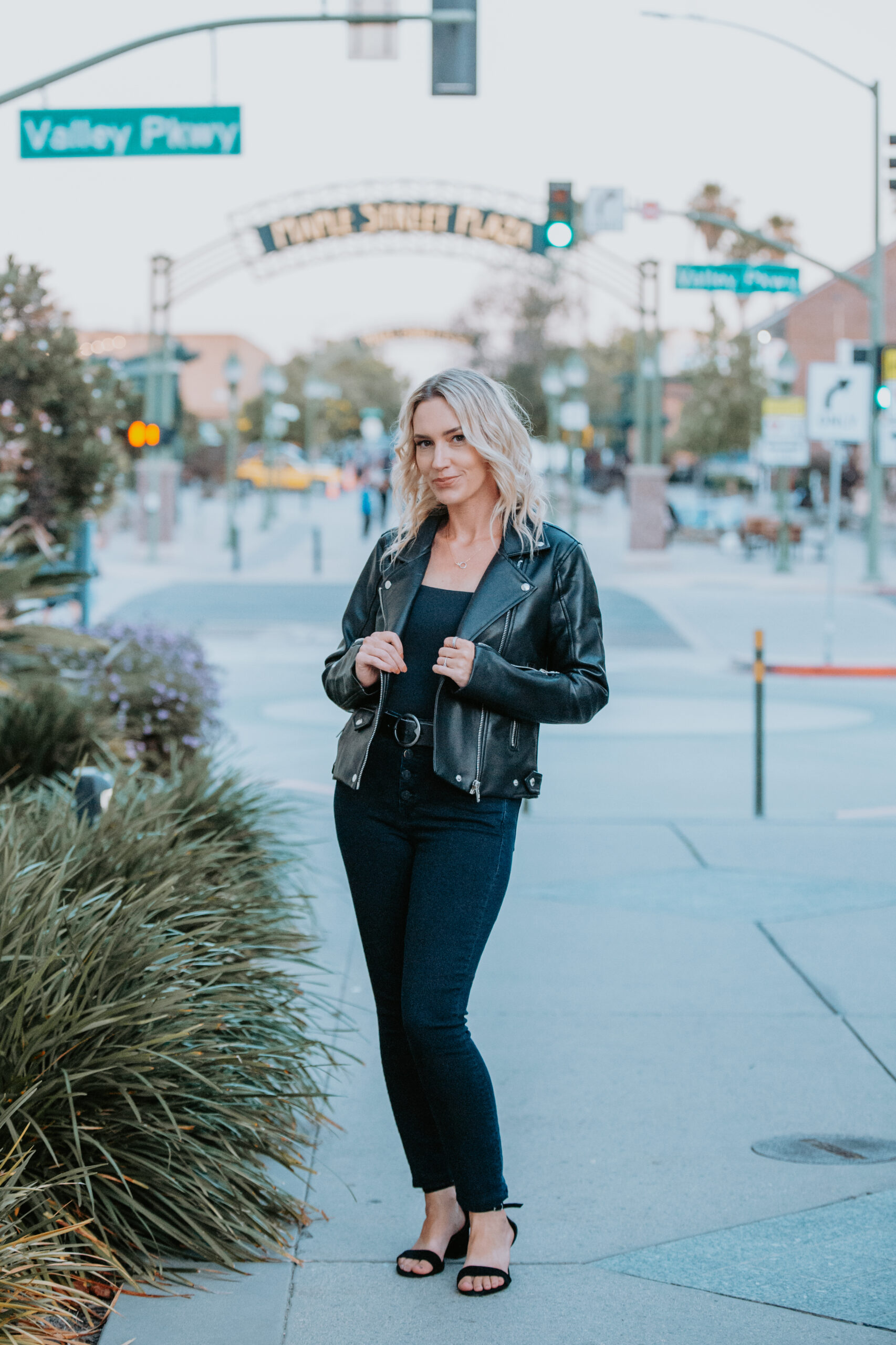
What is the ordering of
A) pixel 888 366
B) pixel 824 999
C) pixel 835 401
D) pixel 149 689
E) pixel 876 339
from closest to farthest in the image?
pixel 824 999, pixel 149 689, pixel 835 401, pixel 888 366, pixel 876 339

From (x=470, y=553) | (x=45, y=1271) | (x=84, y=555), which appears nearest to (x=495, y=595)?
(x=470, y=553)

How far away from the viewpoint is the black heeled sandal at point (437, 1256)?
11.4 feet

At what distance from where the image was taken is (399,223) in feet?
111

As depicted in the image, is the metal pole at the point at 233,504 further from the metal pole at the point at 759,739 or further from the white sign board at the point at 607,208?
the metal pole at the point at 759,739

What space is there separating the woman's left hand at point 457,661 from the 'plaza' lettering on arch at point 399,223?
102 ft

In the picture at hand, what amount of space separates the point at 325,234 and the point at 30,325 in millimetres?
23655

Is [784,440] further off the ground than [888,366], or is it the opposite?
[888,366]

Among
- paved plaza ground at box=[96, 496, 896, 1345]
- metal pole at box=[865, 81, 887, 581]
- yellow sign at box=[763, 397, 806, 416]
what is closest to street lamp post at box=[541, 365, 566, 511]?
metal pole at box=[865, 81, 887, 581]

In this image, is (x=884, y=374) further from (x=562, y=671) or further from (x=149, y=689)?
(x=562, y=671)

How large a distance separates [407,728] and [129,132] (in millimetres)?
14489

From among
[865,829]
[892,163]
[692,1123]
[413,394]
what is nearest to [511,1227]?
[692,1123]

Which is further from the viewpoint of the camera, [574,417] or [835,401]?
[574,417]

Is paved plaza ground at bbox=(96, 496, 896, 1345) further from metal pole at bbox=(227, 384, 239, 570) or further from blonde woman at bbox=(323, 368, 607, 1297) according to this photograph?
metal pole at bbox=(227, 384, 239, 570)

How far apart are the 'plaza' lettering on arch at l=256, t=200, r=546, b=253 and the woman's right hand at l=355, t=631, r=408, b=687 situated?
3112 centimetres
